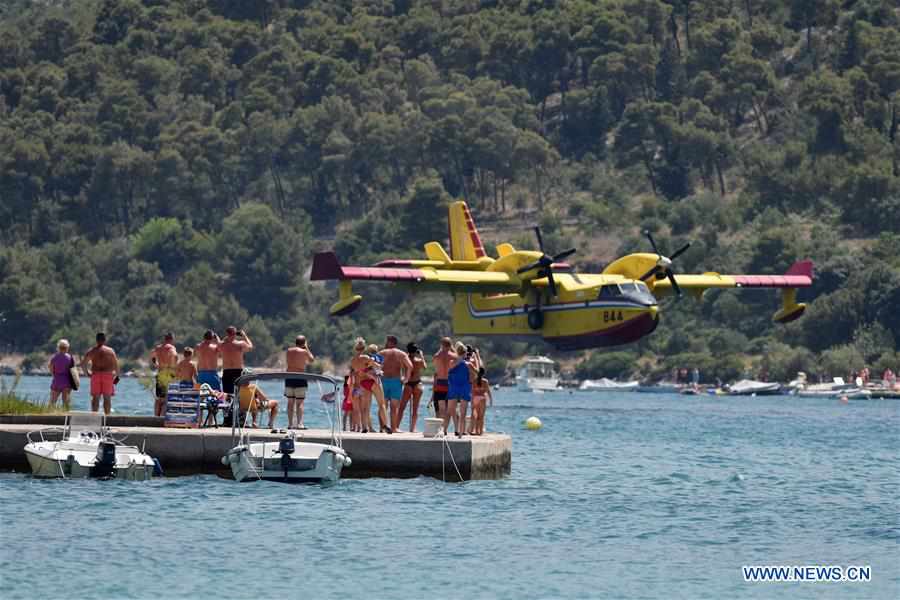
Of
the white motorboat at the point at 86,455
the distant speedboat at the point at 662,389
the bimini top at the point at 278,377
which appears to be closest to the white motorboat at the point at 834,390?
the distant speedboat at the point at 662,389

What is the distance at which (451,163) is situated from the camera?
160m

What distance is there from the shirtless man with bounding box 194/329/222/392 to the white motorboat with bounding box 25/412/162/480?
2.78 metres

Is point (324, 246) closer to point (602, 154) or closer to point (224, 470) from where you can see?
point (602, 154)

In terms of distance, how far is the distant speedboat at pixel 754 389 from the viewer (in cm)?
11094

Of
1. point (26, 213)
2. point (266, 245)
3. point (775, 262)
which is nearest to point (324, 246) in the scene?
point (266, 245)

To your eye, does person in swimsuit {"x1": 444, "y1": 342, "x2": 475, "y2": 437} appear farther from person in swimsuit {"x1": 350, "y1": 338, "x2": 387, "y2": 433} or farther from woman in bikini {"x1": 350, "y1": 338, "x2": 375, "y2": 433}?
woman in bikini {"x1": 350, "y1": 338, "x2": 375, "y2": 433}

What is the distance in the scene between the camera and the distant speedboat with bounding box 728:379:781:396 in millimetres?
110938

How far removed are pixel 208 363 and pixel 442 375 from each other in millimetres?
3872

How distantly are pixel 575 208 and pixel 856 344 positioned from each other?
1543 inches

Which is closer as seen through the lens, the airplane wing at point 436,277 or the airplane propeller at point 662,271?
the airplane wing at point 436,277

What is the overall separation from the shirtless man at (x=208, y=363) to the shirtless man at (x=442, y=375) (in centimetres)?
360

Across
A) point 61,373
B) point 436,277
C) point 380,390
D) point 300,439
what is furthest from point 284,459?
point 436,277

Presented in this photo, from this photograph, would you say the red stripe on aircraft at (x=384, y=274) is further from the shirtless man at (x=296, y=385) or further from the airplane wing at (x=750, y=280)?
the shirtless man at (x=296, y=385)

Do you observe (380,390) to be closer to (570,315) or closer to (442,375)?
(442,375)
